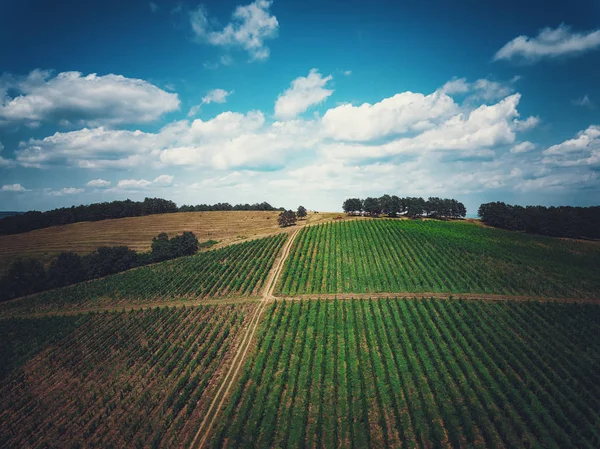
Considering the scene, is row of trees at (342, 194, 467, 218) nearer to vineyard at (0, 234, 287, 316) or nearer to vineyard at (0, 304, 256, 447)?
vineyard at (0, 234, 287, 316)

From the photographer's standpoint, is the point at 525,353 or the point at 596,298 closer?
the point at 525,353

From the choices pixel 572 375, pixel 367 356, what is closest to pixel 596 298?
pixel 572 375

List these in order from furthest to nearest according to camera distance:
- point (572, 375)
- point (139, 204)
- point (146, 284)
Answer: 1. point (139, 204)
2. point (146, 284)
3. point (572, 375)

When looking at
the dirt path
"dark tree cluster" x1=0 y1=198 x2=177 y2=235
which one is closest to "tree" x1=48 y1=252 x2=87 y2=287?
the dirt path

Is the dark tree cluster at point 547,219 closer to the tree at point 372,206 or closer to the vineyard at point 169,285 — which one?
the tree at point 372,206

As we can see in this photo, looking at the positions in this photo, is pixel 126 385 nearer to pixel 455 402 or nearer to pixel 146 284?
pixel 146 284

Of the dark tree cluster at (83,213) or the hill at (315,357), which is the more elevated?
the dark tree cluster at (83,213)

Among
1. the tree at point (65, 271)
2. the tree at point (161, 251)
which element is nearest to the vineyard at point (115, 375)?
the tree at point (65, 271)
